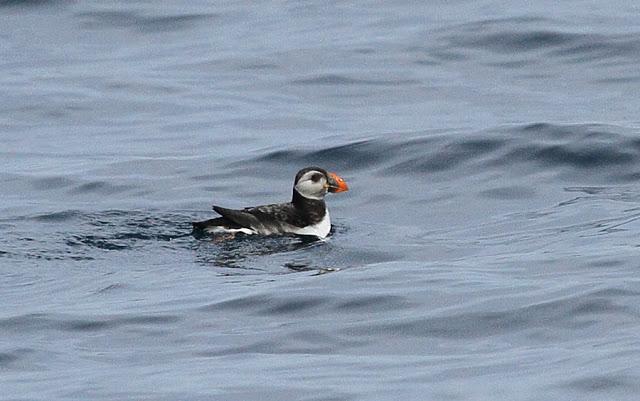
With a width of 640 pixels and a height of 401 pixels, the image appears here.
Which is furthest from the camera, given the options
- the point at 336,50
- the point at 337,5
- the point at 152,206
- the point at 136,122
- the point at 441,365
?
the point at 337,5

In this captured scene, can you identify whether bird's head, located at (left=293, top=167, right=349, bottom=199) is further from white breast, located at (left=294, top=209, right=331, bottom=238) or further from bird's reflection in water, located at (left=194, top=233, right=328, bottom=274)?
bird's reflection in water, located at (left=194, top=233, right=328, bottom=274)

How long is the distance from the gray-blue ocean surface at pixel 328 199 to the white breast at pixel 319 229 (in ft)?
0.49

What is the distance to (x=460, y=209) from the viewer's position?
54.1 feet

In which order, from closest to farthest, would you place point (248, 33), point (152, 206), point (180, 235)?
point (180, 235) → point (152, 206) → point (248, 33)

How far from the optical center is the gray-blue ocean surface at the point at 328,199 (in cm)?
1047

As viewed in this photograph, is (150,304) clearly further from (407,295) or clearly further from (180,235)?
(180,235)

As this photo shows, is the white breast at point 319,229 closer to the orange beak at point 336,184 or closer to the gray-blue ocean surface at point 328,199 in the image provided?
the gray-blue ocean surface at point 328,199

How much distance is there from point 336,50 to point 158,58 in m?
2.67

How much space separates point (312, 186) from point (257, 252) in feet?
4.73

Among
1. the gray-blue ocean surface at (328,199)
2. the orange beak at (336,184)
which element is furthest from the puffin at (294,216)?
the gray-blue ocean surface at (328,199)

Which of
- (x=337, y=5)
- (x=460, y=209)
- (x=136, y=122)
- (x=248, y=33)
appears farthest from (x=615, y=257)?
(x=337, y=5)

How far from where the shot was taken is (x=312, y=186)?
52.7ft

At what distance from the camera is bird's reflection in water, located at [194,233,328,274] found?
1412 centimetres

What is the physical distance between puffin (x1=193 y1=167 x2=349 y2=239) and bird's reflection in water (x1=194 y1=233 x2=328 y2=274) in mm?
67
